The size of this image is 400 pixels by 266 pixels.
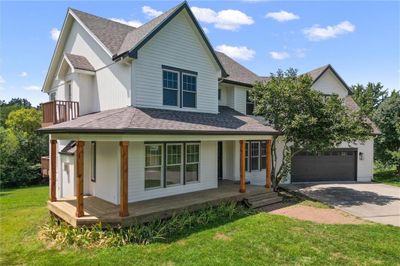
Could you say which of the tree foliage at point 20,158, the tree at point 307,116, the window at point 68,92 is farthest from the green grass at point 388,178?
the tree foliage at point 20,158

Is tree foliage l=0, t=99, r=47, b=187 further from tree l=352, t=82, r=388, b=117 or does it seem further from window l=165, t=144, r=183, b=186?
tree l=352, t=82, r=388, b=117

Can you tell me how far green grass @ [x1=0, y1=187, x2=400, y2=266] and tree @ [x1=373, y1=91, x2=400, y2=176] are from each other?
16.0m

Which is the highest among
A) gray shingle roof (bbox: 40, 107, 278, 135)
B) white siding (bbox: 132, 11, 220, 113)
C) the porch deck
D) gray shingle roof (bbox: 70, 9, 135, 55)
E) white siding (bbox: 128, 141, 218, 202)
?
gray shingle roof (bbox: 70, 9, 135, 55)

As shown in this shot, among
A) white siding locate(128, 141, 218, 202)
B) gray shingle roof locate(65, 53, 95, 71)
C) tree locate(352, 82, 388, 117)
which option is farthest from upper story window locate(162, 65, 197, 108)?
tree locate(352, 82, 388, 117)

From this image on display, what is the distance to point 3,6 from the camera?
37.5ft

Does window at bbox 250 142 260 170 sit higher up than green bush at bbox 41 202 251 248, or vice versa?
window at bbox 250 142 260 170

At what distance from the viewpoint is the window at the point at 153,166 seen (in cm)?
1132

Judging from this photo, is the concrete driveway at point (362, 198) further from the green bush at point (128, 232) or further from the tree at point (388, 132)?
the green bush at point (128, 232)

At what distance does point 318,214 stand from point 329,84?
1277 centimetres

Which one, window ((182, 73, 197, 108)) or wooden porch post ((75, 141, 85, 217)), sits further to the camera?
window ((182, 73, 197, 108))

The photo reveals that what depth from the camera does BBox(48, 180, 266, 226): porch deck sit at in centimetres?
887

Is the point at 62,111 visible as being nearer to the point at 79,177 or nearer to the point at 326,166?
the point at 79,177

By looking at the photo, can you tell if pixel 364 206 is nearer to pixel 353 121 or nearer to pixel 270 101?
pixel 353 121

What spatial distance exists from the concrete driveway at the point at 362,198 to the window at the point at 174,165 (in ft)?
24.0
